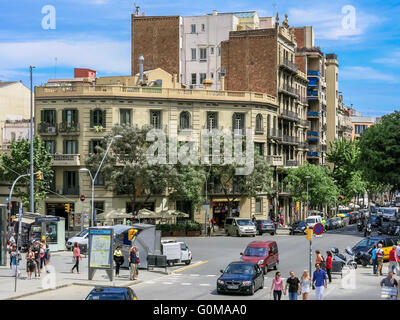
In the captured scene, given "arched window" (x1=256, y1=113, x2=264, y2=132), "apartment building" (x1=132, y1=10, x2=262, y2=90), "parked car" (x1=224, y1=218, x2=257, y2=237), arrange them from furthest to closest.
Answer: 1. "apartment building" (x1=132, y1=10, x2=262, y2=90)
2. "arched window" (x1=256, y1=113, x2=264, y2=132)
3. "parked car" (x1=224, y1=218, x2=257, y2=237)

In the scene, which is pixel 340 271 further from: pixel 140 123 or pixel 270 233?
pixel 140 123

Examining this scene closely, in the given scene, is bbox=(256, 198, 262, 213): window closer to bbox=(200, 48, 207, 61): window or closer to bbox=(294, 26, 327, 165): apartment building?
bbox=(200, 48, 207, 61): window

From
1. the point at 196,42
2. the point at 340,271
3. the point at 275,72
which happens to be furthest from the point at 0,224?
the point at 196,42

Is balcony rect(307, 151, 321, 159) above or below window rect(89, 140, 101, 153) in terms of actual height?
above

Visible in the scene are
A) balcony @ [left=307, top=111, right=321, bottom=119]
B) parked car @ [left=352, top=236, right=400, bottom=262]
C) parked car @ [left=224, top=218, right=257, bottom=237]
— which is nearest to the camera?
parked car @ [left=352, top=236, right=400, bottom=262]

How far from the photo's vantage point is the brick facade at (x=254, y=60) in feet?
267

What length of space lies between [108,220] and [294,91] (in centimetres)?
3572

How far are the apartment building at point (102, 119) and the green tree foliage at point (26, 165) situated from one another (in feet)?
8.08

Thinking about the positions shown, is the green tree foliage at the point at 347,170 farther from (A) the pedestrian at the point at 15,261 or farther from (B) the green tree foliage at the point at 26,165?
(A) the pedestrian at the point at 15,261

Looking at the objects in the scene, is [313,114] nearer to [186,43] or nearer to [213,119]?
[186,43]

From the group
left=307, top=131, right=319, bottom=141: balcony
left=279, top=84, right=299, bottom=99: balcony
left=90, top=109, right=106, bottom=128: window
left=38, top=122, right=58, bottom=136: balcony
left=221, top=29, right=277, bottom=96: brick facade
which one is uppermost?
left=221, top=29, right=277, bottom=96: brick facade

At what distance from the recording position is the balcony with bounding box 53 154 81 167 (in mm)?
66625

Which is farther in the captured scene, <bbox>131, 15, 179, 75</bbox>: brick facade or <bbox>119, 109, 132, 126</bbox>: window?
<bbox>131, 15, 179, 75</bbox>: brick facade

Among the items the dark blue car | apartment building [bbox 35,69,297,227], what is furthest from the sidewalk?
apartment building [bbox 35,69,297,227]
